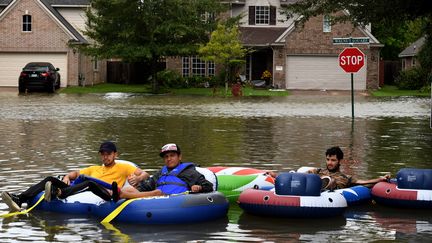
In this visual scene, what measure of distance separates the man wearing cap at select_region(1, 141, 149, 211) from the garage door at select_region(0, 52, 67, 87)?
50.6m

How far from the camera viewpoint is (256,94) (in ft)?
189

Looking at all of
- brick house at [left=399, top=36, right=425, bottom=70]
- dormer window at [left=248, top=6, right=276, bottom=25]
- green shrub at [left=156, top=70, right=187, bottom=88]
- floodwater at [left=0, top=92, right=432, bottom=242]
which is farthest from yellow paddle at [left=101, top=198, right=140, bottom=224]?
brick house at [left=399, top=36, right=425, bottom=70]

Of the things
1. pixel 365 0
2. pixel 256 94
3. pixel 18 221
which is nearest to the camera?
pixel 18 221

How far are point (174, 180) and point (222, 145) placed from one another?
10.3 m

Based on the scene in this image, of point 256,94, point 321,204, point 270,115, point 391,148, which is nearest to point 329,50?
point 256,94

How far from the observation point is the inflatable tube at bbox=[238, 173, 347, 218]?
13344 mm

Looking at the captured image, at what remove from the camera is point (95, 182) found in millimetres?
13547

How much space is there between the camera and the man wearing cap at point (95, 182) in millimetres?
13445

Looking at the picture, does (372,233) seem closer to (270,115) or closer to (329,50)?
(270,115)

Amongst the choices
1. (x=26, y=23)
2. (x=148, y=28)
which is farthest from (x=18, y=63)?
(x=148, y=28)

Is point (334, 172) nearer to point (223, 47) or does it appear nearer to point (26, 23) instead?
point (223, 47)

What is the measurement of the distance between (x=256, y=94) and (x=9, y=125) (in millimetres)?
28791

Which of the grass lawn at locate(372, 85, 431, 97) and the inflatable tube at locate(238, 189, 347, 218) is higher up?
the grass lawn at locate(372, 85, 431, 97)

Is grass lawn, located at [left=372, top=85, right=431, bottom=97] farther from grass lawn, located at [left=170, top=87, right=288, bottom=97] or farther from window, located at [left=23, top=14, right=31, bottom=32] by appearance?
window, located at [left=23, top=14, right=31, bottom=32]
